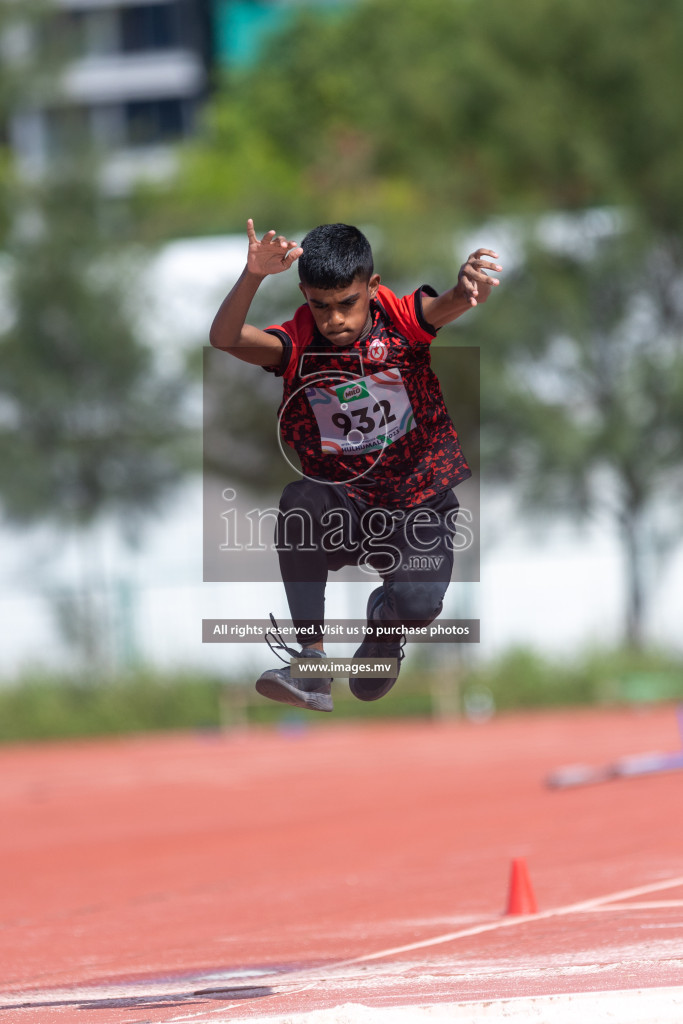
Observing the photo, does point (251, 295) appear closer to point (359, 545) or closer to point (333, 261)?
point (333, 261)

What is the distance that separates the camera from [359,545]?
17.7 ft

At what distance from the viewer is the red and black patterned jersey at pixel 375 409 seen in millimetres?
5180

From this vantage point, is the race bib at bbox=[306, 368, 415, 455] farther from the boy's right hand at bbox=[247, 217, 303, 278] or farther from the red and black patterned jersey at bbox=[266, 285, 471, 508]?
the boy's right hand at bbox=[247, 217, 303, 278]

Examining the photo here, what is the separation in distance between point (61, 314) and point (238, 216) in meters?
5.57

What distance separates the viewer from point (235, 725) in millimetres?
23125

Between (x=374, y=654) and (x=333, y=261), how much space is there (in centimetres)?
145

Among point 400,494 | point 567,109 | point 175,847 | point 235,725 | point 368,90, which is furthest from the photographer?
point 368,90

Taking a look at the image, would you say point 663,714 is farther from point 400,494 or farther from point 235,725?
point 400,494

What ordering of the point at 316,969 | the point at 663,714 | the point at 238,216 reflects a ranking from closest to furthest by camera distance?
the point at 316,969, the point at 663,714, the point at 238,216

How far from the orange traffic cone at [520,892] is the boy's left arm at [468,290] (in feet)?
13.8

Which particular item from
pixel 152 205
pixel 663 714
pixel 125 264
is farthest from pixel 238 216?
pixel 663 714

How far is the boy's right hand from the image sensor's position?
498cm

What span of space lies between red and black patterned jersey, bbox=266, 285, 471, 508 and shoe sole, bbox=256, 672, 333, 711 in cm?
76

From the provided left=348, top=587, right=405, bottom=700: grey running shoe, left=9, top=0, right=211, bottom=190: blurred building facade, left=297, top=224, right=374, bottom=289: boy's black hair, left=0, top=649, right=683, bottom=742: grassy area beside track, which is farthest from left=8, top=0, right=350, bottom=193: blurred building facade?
left=348, top=587, right=405, bottom=700: grey running shoe
